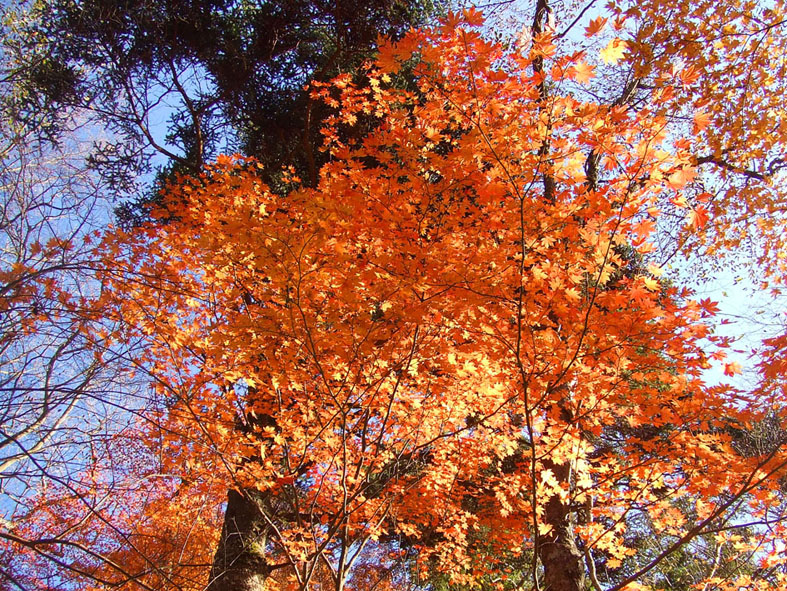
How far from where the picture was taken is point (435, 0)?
9.02 meters

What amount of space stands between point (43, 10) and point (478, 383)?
8.71m

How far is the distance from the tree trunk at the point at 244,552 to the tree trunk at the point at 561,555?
327 centimetres

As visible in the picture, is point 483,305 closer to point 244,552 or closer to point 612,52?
point 612,52

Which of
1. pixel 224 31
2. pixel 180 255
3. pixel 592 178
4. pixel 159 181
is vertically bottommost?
pixel 180 255

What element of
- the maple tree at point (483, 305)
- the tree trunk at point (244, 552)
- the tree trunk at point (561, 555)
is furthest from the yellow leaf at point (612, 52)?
the tree trunk at point (244, 552)

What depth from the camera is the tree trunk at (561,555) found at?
404 cm

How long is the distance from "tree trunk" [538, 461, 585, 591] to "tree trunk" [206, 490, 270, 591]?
327 cm

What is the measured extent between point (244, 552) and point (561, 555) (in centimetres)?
375

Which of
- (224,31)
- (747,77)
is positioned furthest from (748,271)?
(224,31)

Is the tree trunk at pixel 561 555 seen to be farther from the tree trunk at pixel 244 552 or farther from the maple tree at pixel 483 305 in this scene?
the tree trunk at pixel 244 552

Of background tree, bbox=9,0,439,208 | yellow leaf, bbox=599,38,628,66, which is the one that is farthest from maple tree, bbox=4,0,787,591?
background tree, bbox=9,0,439,208

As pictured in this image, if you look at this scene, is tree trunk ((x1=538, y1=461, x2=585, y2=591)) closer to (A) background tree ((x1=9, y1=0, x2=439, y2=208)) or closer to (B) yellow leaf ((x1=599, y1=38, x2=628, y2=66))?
(B) yellow leaf ((x1=599, y1=38, x2=628, y2=66))

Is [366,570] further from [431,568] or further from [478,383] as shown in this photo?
[478,383]

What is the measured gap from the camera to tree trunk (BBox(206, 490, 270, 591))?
5.40 metres
